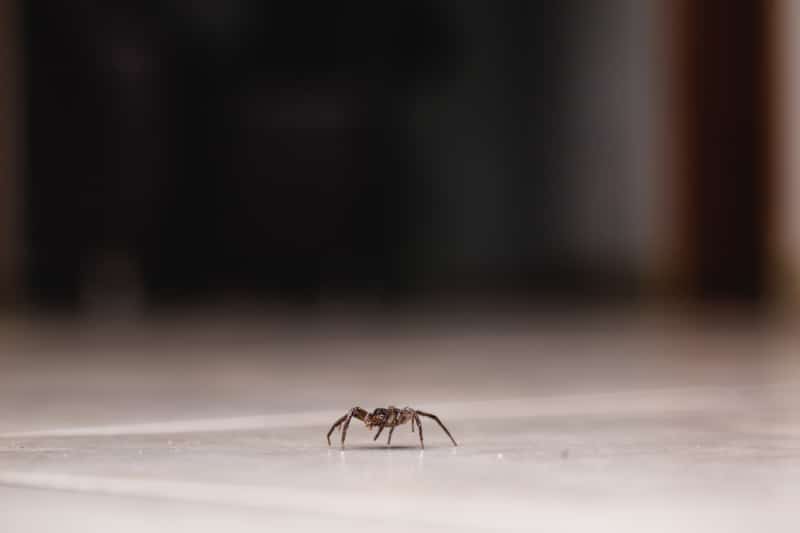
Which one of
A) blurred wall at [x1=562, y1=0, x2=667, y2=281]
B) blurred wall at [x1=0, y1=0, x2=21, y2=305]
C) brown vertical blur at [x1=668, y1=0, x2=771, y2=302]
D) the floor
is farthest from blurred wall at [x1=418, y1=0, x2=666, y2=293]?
the floor

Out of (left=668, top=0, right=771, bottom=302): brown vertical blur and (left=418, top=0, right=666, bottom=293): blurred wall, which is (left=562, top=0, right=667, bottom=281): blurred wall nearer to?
(left=418, top=0, right=666, bottom=293): blurred wall

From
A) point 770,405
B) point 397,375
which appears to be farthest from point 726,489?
point 397,375

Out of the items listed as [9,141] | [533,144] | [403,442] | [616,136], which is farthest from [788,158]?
[403,442]

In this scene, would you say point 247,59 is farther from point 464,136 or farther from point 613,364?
point 613,364

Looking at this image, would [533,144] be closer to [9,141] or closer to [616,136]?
[616,136]

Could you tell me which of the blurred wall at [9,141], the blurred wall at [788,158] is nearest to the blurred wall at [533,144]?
the blurred wall at [788,158]

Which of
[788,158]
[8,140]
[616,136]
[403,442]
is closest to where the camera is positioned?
[403,442]
